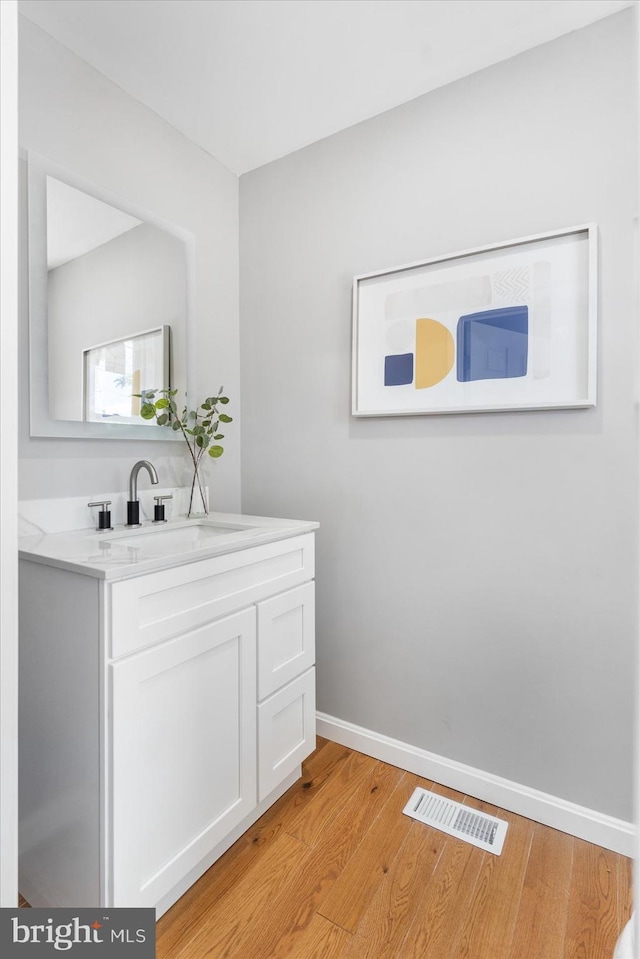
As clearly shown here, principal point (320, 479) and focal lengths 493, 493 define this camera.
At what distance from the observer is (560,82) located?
58.2 inches

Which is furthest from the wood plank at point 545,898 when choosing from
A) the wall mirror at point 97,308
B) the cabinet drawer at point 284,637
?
the wall mirror at point 97,308

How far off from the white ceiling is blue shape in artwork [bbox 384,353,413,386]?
0.92 meters

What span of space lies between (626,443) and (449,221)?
36.7 inches

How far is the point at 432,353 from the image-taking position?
169 centimetres

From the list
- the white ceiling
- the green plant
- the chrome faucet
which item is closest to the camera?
the white ceiling

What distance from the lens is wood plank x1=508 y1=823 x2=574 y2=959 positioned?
116 centimetres

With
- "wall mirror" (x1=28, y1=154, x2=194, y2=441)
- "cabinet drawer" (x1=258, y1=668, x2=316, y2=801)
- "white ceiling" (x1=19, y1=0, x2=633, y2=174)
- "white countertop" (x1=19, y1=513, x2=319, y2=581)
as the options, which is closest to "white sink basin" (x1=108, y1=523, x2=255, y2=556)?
"white countertop" (x1=19, y1=513, x2=319, y2=581)

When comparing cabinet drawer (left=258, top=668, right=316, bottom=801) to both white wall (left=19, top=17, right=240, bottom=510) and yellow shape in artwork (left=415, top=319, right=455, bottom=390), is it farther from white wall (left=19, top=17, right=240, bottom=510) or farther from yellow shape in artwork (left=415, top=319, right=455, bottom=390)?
yellow shape in artwork (left=415, top=319, right=455, bottom=390)

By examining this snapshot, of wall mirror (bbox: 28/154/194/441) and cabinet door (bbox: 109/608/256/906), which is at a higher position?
wall mirror (bbox: 28/154/194/441)

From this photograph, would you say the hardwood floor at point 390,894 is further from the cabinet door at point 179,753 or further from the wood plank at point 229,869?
the cabinet door at point 179,753

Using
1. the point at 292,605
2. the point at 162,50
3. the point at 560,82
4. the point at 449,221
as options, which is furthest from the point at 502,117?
the point at 292,605

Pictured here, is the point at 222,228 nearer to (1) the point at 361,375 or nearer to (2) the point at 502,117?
(1) the point at 361,375

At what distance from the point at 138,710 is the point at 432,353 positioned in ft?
4.49

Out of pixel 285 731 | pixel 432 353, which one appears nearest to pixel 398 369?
pixel 432 353
